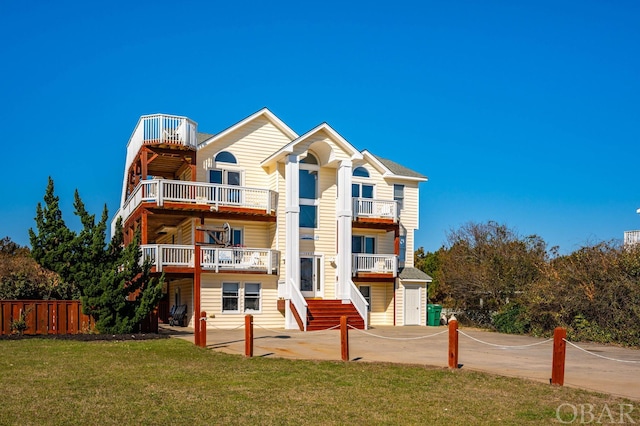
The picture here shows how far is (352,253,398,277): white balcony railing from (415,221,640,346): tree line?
3.34 metres

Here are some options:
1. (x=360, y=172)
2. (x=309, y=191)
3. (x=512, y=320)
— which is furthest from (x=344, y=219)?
(x=512, y=320)

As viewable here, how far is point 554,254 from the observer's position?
31.7 meters

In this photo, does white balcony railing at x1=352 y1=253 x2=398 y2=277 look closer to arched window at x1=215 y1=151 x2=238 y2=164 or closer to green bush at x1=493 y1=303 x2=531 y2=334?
green bush at x1=493 y1=303 x2=531 y2=334

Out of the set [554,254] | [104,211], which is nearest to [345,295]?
[554,254]

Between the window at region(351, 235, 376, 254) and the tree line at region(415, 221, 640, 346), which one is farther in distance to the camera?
the window at region(351, 235, 376, 254)

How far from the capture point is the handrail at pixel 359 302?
101ft

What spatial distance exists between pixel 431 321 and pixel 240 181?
1216 centimetres

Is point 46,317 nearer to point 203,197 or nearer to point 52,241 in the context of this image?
point 52,241

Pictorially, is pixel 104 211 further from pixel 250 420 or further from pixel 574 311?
pixel 574 311

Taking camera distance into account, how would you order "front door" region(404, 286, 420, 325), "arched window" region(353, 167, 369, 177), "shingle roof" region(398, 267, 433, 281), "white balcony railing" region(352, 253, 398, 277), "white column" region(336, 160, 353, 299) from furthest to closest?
"arched window" region(353, 167, 369, 177) < "front door" region(404, 286, 420, 325) < "shingle roof" region(398, 267, 433, 281) < "white balcony railing" region(352, 253, 398, 277) < "white column" region(336, 160, 353, 299)

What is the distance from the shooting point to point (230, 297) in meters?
30.8

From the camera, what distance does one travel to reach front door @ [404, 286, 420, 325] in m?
34.6

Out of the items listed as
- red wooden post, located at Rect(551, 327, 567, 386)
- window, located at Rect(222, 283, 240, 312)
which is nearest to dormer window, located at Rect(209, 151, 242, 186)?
window, located at Rect(222, 283, 240, 312)

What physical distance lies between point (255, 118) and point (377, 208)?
7.45 metres
